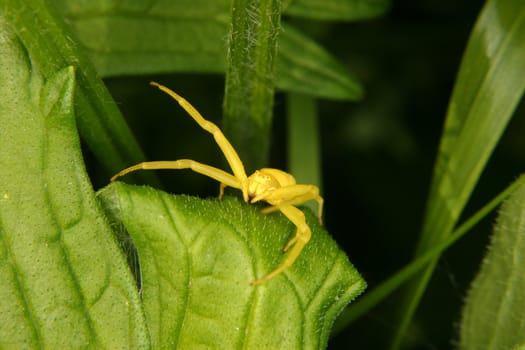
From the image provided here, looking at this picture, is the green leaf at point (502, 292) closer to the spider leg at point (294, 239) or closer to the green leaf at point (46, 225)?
the spider leg at point (294, 239)

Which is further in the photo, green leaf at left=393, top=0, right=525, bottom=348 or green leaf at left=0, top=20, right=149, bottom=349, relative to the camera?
green leaf at left=393, top=0, right=525, bottom=348

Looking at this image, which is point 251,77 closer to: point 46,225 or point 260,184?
point 260,184

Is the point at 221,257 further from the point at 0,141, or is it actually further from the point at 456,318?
the point at 456,318

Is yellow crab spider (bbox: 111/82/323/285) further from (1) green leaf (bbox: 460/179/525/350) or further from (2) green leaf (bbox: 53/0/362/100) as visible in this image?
(1) green leaf (bbox: 460/179/525/350)

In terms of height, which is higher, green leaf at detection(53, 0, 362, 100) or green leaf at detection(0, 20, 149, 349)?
green leaf at detection(53, 0, 362, 100)

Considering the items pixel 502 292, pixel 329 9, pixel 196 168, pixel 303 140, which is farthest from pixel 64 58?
pixel 502 292

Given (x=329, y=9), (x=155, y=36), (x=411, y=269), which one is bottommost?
(x=411, y=269)

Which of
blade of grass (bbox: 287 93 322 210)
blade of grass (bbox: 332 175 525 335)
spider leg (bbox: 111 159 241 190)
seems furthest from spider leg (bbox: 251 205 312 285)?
blade of grass (bbox: 287 93 322 210)
